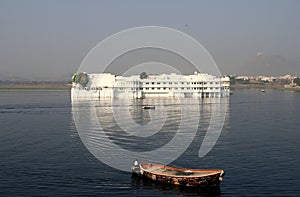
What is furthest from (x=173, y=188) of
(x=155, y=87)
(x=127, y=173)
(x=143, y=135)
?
(x=155, y=87)

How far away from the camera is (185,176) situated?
15.1 m

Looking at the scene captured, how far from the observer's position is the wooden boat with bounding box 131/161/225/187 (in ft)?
49.1

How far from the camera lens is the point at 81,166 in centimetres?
1797

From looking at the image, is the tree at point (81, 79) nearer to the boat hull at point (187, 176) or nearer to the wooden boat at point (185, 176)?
the wooden boat at point (185, 176)

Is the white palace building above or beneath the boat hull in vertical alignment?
above

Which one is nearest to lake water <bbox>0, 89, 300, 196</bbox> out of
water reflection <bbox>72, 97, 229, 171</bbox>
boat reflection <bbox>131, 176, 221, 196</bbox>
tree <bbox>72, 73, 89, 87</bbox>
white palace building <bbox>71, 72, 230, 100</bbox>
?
boat reflection <bbox>131, 176, 221, 196</bbox>

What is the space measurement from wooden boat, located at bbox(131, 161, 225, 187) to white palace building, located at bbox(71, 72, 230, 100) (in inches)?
2313

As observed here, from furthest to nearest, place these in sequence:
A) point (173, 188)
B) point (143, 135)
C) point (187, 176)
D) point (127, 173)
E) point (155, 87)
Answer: point (155, 87), point (143, 135), point (127, 173), point (187, 176), point (173, 188)

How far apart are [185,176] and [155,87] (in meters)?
62.3

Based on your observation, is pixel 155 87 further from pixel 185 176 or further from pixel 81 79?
pixel 185 176

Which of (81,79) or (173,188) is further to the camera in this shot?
(81,79)

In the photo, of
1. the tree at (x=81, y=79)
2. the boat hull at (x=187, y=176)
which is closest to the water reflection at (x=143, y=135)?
the boat hull at (x=187, y=176)

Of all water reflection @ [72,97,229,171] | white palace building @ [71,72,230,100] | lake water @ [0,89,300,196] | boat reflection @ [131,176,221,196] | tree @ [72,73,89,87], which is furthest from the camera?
tree @ [72,73,89,87]

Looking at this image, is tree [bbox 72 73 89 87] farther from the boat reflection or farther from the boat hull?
the boat reflection
